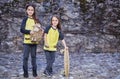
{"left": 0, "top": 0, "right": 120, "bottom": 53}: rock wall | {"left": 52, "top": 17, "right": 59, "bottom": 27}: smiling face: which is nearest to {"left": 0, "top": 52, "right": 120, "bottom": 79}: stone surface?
{"left": 0, "top": 0, "right": 120, "bottom": 53}: rock wall

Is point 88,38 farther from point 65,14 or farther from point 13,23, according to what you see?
point 13,23

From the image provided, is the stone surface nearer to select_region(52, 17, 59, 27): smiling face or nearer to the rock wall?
the rock wall

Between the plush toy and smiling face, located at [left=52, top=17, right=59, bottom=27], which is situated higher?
smiling face, located at [left=52, top=17, right=59, bottom=27]

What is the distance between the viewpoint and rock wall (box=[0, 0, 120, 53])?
10047 millimetres

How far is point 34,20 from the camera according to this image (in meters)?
6.98

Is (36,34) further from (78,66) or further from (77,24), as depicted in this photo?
(77,24)

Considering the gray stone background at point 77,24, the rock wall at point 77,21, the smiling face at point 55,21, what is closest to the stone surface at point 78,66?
the gray stone background at point 77,24

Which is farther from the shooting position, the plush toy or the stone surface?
the stone surface

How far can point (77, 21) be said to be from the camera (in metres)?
10.2

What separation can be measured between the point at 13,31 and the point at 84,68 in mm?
2838

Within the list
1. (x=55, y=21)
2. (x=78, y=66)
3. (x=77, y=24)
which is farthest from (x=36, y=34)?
(x=77, y=24)

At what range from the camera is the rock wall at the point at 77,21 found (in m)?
10.0

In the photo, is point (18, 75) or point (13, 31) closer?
point (18, 75)

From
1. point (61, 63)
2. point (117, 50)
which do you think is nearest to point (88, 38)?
point (117, 50)
